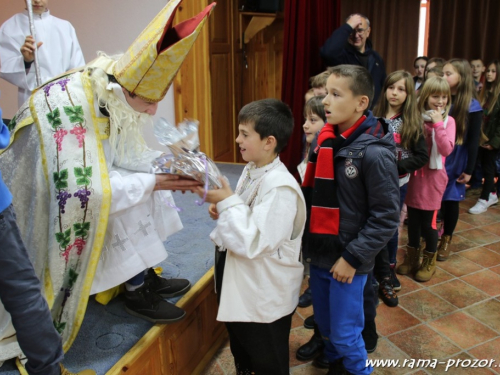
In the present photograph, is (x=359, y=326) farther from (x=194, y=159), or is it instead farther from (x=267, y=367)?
(x=194, y=159)

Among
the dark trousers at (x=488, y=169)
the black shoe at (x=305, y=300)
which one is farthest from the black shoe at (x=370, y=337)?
the dark trousers at (x=488, y=169)

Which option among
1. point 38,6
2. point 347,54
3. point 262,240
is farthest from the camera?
point 347,54

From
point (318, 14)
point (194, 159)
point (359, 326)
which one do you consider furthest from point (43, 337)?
point (318, 14)

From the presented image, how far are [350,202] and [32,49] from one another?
6.28 ft

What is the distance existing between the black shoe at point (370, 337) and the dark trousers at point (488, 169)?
93.0 inches

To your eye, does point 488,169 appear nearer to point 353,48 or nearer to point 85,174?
point 353,48

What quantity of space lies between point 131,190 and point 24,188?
0.34m

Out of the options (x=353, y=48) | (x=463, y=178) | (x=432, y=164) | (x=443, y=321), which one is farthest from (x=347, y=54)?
(x=443, y=321)

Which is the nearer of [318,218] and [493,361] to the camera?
[318,218]

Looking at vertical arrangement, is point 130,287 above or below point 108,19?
below

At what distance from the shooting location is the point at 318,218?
150 centimetres

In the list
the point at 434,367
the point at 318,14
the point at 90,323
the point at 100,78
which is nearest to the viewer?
the point at 100,78

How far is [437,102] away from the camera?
2.40m

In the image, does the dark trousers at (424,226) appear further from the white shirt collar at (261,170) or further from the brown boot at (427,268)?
the white shirt collar at (261,170)
